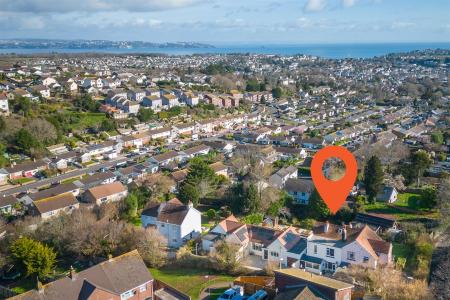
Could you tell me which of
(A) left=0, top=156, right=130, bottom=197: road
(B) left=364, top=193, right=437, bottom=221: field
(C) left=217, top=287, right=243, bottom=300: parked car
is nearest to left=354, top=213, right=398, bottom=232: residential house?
(B) left=364, top=193, right=437, bottom=221: field

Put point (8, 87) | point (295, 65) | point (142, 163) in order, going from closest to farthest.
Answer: point (142, 163) < point (8, 87) < point (295, 65)

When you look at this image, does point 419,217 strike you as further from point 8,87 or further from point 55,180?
point 8,87

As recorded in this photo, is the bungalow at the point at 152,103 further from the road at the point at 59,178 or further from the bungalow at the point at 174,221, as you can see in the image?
the bungalow at the point at 174,221

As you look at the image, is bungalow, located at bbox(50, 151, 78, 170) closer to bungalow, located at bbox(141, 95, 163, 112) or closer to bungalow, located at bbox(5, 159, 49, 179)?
bungalow, located at bbox(5, 159, 49, 179)

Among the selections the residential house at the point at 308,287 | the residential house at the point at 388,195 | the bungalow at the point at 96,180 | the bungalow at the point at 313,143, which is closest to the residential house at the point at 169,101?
the bungalow at the point at 313,143

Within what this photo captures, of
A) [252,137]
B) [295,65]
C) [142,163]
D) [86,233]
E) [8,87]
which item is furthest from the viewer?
[295,65]

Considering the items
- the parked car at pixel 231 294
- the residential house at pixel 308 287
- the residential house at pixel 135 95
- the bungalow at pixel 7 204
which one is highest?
the residential house at pixel 135 95

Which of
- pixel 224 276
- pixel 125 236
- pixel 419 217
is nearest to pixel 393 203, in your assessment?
pixel 419 217
